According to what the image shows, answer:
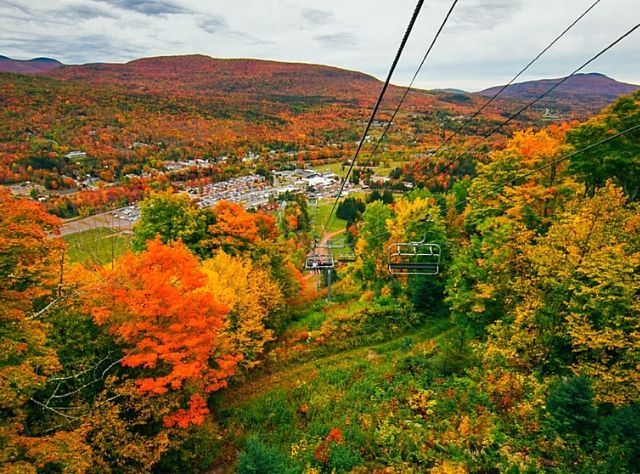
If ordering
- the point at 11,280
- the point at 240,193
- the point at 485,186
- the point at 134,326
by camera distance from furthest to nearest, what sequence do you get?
the point at 240,193 → the point at 485,186 → the point at 134,326 → the point at 11,280

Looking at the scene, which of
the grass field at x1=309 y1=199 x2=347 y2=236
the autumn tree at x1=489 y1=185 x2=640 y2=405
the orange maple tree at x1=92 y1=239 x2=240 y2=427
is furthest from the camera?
the grass field at x1=309 y1=199 x2=347 y2=236

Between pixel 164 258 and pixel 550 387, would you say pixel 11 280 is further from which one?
pixel 550 387

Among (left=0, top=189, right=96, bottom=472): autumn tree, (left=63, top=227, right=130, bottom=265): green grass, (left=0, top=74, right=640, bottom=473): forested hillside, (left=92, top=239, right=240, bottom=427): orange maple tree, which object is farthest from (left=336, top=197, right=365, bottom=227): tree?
(left=0, top=189, right=96, bottom=472): autumn tree

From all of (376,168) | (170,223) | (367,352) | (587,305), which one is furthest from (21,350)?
(376,168)

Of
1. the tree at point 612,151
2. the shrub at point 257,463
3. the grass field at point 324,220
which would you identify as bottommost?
the grass field at point 324,220

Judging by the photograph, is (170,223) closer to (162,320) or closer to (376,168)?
(162,320)

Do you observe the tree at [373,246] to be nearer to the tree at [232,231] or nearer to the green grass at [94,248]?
the tree at [232,231]

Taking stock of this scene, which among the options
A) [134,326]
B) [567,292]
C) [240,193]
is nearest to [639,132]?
[567,292]

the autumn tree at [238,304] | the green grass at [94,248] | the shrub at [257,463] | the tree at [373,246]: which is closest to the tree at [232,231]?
the autumn tree at [238,304]

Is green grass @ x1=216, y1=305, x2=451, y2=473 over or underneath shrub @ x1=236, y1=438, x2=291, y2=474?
underneath

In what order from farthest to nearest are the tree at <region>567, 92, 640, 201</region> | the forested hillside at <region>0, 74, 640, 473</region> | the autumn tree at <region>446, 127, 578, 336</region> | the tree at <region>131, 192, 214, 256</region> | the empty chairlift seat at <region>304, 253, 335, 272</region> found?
the tree at <region>131, 192, 214, 256</region>
the empty chairlift seat at <region>304, 253, 335, 272</region>
the tree at <region>567, 92, 640, 201</region>
the autumn tree at <region>446, 127, 578, 336</region>
the forested hillside at <region>0, 74, 640, 473</region>

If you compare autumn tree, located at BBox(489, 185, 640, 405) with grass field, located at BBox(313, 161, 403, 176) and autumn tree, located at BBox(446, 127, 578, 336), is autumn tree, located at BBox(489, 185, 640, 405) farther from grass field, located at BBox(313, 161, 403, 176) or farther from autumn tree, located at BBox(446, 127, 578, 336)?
grass field, located at BBox(313, 161, 403, 176)
